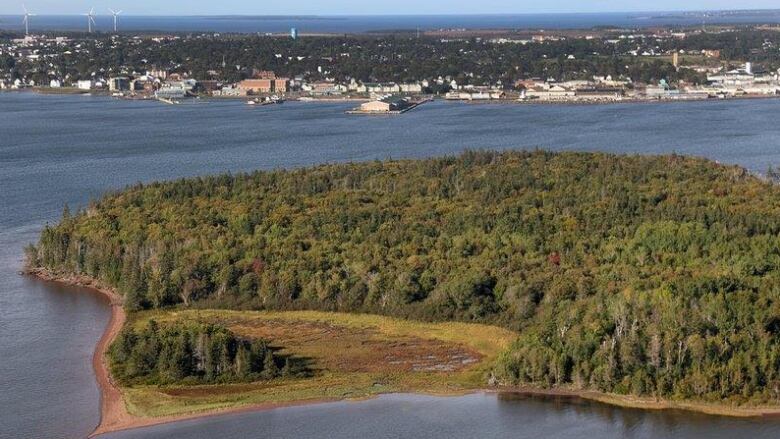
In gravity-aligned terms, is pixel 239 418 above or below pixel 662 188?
below

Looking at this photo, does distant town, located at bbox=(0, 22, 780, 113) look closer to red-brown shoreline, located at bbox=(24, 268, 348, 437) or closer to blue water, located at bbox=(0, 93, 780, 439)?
blue water, located at bbox=(0, 93, 780, 439)

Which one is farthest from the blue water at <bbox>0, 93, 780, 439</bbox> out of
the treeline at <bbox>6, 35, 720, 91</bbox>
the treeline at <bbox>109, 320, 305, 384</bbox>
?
the treeline at <bbox>6, 35, 720, 91</bbox>

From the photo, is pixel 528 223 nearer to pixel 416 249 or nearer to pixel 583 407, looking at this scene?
pixel 416 249

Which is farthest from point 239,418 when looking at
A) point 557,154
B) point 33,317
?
point 557,154

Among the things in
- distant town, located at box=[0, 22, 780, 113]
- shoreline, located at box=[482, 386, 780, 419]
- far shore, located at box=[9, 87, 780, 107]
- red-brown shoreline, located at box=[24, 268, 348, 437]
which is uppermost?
distant town, located at box=[0, 22, 780, 113]

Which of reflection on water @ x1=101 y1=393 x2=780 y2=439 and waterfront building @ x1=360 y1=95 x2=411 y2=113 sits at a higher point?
waterfront building @ x1=360 y1=95 x2=411 y2=113

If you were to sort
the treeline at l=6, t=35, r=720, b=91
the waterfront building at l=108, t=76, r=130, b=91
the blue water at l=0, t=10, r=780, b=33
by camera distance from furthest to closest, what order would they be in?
1. the blue water at l=0, t=10, r=780, b=33
2. the treeline at l=6, t=35, r=720, b=91
3. the waterfront building at l=108, t=76, r=130, b=91

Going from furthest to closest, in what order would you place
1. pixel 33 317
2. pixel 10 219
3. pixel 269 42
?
pixel 269 42 → pixel 10 219 → pixel 33 317
